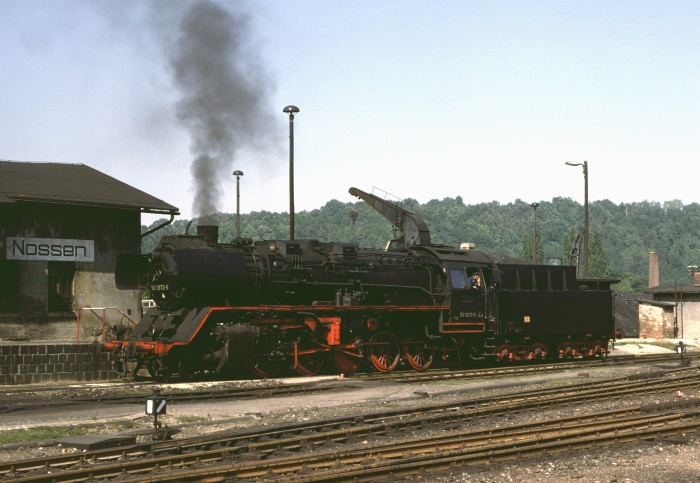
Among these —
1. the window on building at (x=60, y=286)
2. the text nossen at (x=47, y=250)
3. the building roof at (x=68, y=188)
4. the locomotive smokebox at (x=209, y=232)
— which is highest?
the building roof at (x=68, y=188)

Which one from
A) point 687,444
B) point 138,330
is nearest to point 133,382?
point 138,330

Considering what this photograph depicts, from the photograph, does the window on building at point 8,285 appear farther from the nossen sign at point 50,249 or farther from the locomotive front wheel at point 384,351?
the locomotive front wheel at point 384,351

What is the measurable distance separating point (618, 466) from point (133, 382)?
1368 centimetres

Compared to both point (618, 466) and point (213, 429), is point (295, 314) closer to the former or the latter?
point (213, 429)

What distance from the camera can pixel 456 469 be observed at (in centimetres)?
1092

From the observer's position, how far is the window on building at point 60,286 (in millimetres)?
24672

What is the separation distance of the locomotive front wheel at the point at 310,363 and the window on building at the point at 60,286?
6783 mm

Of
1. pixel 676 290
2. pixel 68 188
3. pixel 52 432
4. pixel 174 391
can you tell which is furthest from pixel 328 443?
pixel 676 290

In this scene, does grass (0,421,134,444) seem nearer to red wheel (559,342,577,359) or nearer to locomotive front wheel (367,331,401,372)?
locomotive front wheel (367,331,401,372)

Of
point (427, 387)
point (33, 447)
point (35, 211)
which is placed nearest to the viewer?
point (33, 447)

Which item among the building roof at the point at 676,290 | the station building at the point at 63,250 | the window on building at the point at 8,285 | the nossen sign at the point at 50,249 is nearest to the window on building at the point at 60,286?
the station building at the point at 63,250

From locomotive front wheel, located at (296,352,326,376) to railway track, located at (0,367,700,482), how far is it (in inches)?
287

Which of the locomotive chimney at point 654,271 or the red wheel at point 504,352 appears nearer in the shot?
the red wheel at point 504,352

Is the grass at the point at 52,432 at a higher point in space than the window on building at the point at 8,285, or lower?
lower
